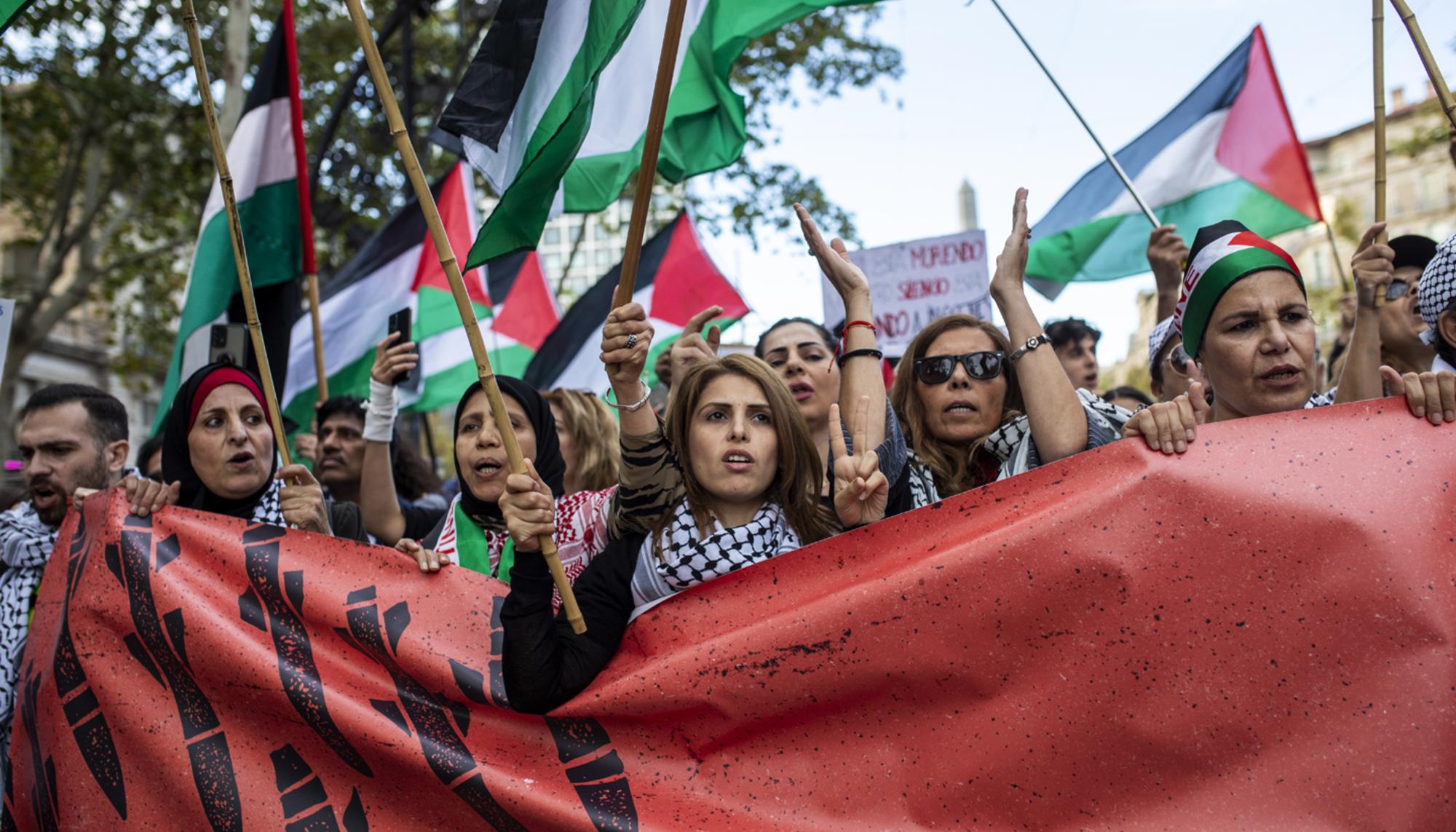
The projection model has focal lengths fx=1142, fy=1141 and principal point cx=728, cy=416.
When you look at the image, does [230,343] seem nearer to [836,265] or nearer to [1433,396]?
[836,265]

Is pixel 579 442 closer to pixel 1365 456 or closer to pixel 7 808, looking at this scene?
pixel 7 808

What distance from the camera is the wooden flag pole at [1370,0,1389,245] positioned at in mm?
3139

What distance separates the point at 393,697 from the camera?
270cm

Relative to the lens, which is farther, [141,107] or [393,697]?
[141,107]

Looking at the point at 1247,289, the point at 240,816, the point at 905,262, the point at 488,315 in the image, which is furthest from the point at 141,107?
the point at 1247,289

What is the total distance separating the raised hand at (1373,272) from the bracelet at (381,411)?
297 centimetres

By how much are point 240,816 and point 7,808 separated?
3.08 feet

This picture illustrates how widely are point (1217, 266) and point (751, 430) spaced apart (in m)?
1.17

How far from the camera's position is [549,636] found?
2.47m

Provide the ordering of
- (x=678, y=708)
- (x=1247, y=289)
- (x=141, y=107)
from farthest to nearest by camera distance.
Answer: (x=141, y=107) → (x=1247, y=289) → (x=678, y=708)

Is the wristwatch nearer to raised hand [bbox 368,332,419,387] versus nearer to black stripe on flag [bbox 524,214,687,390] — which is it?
raised hand [bbox 368,332,419,387]

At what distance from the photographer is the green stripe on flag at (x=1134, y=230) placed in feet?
19.1

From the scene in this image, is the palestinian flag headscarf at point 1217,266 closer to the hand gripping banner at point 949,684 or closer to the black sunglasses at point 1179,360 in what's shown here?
the hand gripping banner at point 949,684

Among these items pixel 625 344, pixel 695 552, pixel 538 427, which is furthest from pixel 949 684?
pixel 538 427
